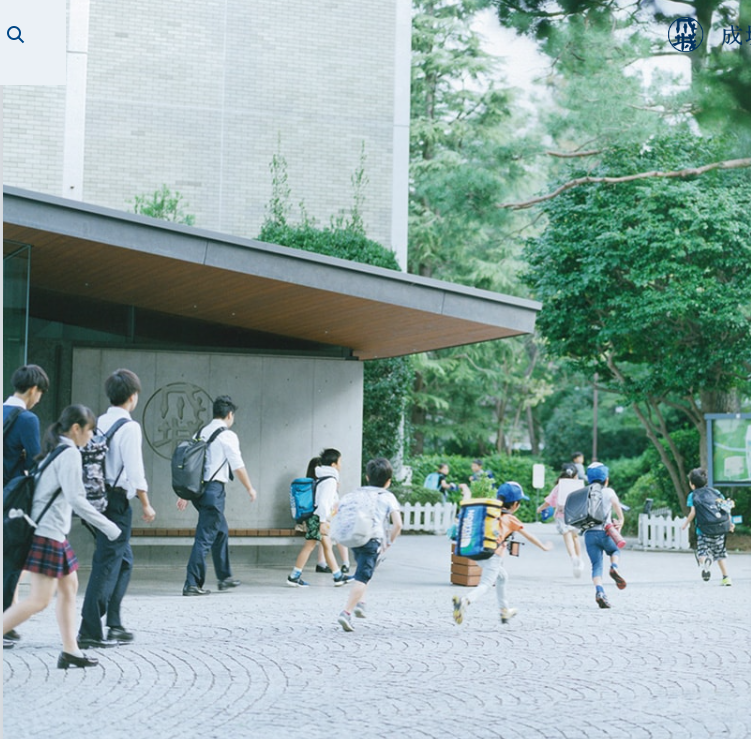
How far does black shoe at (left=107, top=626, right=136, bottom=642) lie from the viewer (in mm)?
8281

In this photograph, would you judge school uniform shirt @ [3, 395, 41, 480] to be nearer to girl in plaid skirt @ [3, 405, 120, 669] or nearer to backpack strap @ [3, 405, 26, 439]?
backpack strap @ [3, 405, 26, 439]

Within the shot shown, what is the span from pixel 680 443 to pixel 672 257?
545 cm

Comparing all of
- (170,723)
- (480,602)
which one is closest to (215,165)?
(480,602)

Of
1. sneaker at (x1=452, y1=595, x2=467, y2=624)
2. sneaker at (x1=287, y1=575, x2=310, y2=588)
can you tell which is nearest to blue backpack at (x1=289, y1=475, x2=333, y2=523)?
sneaker at (x1=287, y1=575, x2=310, y2=588)

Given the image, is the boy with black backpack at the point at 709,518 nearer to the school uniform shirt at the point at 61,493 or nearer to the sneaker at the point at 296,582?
the sneaker at the point at 296,582

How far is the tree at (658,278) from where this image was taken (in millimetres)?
22297

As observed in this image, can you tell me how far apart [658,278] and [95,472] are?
57.3ft

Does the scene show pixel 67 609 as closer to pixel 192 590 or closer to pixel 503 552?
pixel 503 552

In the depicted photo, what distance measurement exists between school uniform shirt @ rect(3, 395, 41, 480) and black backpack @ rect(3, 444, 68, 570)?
0.74 meters

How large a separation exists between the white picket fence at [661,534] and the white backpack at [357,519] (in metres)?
15.3

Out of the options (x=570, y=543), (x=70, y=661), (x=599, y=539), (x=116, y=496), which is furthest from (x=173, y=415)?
(x=70, y=661)

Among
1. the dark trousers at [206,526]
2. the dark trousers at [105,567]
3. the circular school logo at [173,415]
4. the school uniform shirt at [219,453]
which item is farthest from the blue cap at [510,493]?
the circular school logo at [173,415]

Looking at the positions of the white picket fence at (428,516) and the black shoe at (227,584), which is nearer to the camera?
the black shoe at (227,584)

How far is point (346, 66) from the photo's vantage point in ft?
81.6
